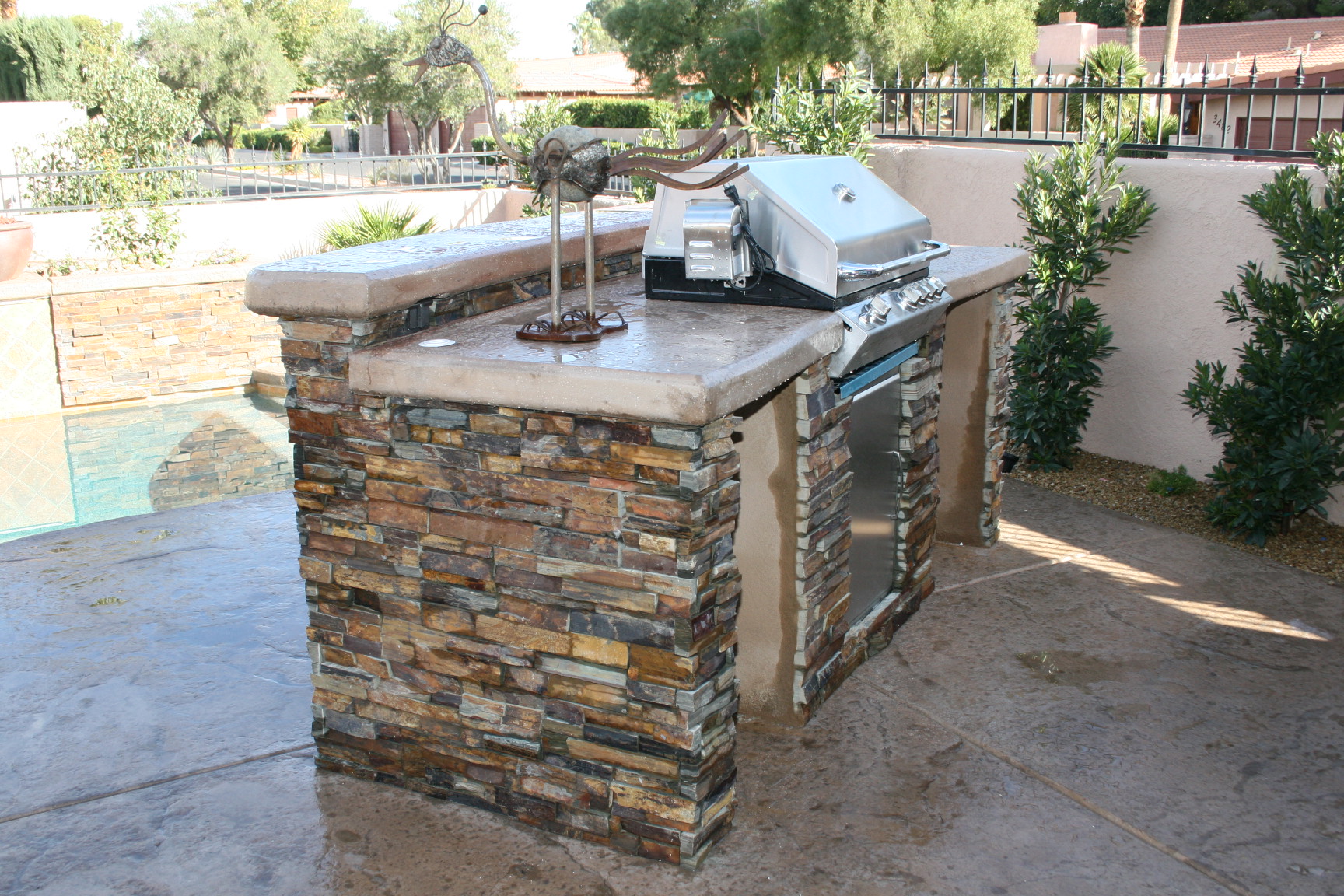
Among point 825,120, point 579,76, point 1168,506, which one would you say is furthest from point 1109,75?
point 579,76

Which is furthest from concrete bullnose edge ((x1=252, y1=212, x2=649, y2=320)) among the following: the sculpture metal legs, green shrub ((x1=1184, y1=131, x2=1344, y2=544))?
green shrub ((x1=1184, y1=131, x2=1344, y2=544))

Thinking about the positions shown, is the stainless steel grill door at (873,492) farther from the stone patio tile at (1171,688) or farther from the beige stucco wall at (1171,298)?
the beige stucco wall at (1171,298)

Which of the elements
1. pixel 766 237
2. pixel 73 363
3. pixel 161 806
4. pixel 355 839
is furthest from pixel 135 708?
pixel 73 363

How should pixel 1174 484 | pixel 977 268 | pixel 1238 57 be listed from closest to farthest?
pixel 977 268 < pixel 1174 484 < pixel 1238 57

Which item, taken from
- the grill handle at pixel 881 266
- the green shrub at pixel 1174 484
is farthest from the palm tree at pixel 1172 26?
the grill handle at pixel 881 266

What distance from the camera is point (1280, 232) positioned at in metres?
5.51

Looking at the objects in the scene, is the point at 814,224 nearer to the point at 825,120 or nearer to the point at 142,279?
the point at 825,120

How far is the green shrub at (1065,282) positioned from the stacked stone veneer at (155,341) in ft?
22.2

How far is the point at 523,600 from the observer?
319 cm

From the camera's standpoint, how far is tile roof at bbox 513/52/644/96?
4897cm

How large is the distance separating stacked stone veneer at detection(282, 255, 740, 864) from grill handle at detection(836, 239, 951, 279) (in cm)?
95

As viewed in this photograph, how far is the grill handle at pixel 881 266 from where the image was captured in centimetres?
372

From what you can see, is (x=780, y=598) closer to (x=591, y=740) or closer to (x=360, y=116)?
(x=591, y=740)

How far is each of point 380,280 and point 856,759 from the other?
2.15m
